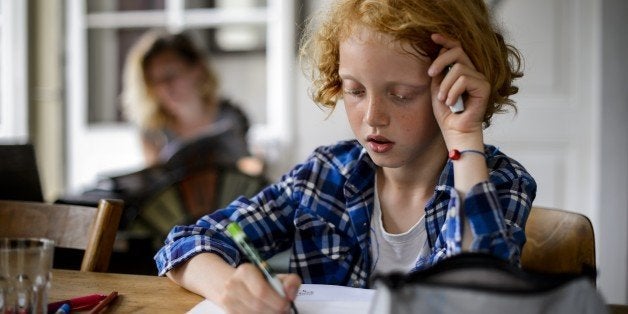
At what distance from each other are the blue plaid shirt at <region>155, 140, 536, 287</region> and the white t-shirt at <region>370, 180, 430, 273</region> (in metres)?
0.02

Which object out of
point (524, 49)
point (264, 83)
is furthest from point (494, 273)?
point (264, 83)

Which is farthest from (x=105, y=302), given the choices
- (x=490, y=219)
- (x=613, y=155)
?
(x=613, y=155)

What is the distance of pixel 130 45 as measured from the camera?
4.36 m

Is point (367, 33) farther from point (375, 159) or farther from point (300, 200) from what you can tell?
point (300, 200)

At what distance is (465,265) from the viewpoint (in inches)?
22.5

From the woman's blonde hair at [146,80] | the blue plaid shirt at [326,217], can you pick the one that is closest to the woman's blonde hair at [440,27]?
the blue plaid shirt at [326,217]

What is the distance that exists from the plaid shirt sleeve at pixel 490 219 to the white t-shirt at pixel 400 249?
88 mm

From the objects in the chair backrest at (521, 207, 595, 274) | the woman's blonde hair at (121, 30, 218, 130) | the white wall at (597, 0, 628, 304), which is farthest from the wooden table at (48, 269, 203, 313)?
the woman's blonde hair at (121, 30, 218, 130)

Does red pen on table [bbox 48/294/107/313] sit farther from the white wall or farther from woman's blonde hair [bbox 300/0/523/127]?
the white wall

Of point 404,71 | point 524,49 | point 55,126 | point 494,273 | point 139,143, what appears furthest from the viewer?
point 55,126

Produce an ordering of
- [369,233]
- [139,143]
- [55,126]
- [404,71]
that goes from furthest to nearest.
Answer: [55,126]
[139,143]
[369,233]
[404,71]

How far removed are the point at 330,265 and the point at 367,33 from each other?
1.32ft

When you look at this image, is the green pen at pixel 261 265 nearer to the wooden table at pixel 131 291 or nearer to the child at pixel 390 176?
the child at pixel 390 176

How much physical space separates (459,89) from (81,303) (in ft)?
1.95
